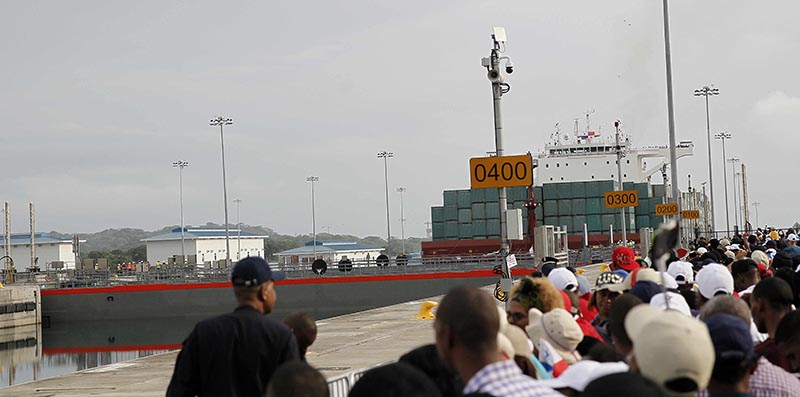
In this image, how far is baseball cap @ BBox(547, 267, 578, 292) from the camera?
324 inches

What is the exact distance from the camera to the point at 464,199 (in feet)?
254

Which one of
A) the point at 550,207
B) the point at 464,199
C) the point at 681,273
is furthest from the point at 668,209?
the point at 550,207

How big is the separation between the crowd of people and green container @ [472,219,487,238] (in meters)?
67.9

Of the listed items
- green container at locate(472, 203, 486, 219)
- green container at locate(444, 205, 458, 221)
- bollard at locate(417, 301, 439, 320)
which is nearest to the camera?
bollard at locate(417, 301, 439, 320)

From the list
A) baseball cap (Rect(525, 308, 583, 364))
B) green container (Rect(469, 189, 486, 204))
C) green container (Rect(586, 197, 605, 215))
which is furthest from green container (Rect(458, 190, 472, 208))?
baseball cap (Rect(525, 308, 583, 364))

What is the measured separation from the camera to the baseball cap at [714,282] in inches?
309

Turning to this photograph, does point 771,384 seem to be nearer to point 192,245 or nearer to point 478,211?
point 478,211

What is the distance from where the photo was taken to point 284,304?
5219 centimetres

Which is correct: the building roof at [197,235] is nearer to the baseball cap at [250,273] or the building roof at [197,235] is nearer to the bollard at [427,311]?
the bollard at [427,311]

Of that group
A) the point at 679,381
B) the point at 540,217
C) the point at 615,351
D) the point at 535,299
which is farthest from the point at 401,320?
the point at 540,217

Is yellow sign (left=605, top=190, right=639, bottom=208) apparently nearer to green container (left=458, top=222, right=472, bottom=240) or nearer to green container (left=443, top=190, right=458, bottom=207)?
green container (left=458, top=222, right=472, bottom=240)

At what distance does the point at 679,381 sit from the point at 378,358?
13.5 meters

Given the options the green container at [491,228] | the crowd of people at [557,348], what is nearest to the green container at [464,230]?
the green container at [491,228]

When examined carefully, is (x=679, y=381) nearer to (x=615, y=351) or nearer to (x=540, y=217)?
(x=615, y=351)
